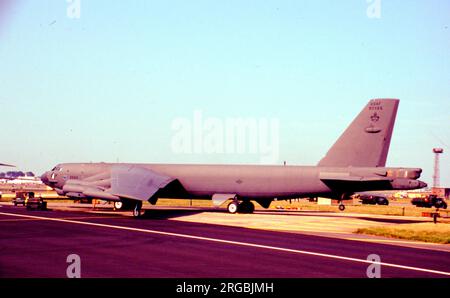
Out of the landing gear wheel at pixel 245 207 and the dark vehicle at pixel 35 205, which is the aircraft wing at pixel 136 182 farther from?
the dark vehicle at pixel 35 205

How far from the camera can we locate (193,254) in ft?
58.3

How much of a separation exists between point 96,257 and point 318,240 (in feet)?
37.4

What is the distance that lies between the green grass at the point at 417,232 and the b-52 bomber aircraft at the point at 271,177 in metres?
6.51

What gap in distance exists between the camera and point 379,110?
39.2 meters

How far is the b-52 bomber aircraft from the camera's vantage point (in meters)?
37.8

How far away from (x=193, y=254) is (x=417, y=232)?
15.6 metres

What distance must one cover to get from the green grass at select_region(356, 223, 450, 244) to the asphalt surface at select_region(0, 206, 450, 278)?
4.40 m

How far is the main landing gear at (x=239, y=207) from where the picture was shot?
4344 centimetres

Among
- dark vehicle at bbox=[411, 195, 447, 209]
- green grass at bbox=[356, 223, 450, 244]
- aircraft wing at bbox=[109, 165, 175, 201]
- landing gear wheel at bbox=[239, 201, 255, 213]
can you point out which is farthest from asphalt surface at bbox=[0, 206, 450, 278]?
dark vehicle at bbox=[411, 195, 447, 209]

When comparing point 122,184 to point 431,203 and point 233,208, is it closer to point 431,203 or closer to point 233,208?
point 233,208

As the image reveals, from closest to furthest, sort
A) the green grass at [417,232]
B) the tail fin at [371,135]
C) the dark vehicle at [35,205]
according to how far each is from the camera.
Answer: the green grass at [417,232]
the tail fin at [371,135]
the dark vehicle at [35,205]

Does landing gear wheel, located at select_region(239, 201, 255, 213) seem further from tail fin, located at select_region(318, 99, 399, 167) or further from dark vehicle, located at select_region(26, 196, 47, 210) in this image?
dark vehicle, located at select_region(26, 196, 47, 210)

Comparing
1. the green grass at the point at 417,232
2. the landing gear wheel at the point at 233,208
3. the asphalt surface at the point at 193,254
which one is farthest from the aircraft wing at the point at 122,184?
the green grass at the point at 417,232
